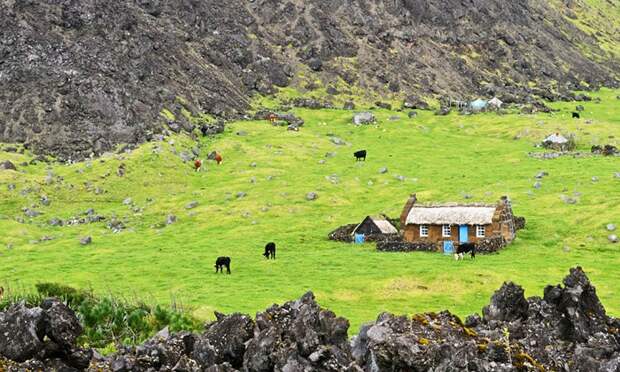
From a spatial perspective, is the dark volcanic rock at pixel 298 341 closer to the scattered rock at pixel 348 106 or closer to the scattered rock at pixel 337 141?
the scattered rock at pixel 337 141

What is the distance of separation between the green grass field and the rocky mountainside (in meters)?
10.8

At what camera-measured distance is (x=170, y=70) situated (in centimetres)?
13375

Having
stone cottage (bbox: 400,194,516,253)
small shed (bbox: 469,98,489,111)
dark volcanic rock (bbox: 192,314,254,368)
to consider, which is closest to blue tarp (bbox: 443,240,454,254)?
stone cottage (bbox: 400,194,516,253)

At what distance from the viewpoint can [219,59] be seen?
149 metres

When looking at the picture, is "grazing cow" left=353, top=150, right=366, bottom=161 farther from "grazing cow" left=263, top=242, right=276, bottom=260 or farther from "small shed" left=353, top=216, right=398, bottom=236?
"grazing cow" left=263, top=242, right=276, bottom=260

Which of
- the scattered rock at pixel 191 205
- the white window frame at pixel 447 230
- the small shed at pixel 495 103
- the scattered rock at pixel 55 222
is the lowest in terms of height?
the white window frame at pixel 447 230

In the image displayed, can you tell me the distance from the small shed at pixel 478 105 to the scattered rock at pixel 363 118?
25709 mm

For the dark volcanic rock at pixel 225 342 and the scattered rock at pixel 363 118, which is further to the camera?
the scattered rock at pixel 363 118

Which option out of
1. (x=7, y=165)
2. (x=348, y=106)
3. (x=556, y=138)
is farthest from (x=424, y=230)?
(x=348, y=106)

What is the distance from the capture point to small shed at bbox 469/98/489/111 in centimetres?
15212

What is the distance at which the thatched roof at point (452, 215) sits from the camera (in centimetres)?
7256

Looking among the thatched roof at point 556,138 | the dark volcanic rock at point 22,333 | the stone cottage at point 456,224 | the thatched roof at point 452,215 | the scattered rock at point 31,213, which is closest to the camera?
the dark volcanic rock at point 22,333

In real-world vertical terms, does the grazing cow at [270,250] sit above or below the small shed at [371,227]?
below

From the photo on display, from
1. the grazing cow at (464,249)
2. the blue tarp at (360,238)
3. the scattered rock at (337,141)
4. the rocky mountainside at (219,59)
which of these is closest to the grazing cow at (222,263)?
the blue tarp at (360,238)
